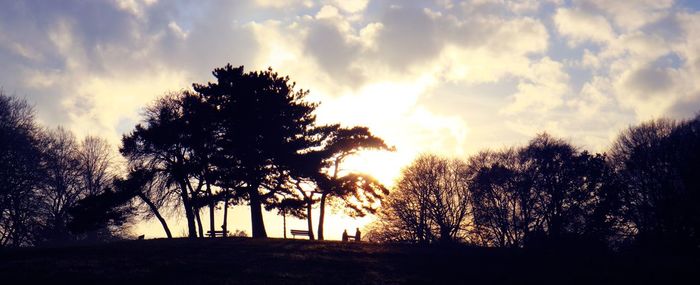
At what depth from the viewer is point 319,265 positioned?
76.5ft


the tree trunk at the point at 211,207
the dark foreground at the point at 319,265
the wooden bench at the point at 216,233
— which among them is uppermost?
the tree trunk at the point at 211,207

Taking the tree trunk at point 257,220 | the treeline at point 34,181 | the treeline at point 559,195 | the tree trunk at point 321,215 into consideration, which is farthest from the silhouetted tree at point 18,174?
the treeline at point 559,195

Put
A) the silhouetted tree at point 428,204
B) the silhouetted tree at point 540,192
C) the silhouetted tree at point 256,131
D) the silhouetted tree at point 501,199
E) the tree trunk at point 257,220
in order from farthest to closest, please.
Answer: the silhouetted tree at point 428,204 → the silhouetted tree at point 501,199 → the silhouetted tree at point 540,192 → the tree trunk at point 257,220 → the silhouetted tree at point 256,131

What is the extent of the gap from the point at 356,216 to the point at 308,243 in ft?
27.0

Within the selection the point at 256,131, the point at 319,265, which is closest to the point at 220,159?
the point at 256,131

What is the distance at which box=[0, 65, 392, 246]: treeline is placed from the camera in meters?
35.6

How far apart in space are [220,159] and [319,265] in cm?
1484

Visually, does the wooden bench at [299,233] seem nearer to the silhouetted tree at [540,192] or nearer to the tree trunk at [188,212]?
Result: the tree trunk at [188,212]

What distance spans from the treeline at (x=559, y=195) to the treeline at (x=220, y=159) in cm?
1522

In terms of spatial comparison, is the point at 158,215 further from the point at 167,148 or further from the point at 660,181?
the point at 660,181

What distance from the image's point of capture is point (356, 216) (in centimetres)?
3903

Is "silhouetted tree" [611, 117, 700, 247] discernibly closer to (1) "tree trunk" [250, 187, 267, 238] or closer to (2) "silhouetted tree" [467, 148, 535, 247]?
(2) "silhouetted tree" [467, 148, 535, 247]

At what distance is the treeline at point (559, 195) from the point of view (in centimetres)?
3919

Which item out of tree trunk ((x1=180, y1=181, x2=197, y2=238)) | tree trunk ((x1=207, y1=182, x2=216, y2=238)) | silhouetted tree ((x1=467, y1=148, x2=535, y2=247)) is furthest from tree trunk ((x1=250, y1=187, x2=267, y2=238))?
silhouetted tree ((x1=467, y1=148, x2=535, y2=247))
